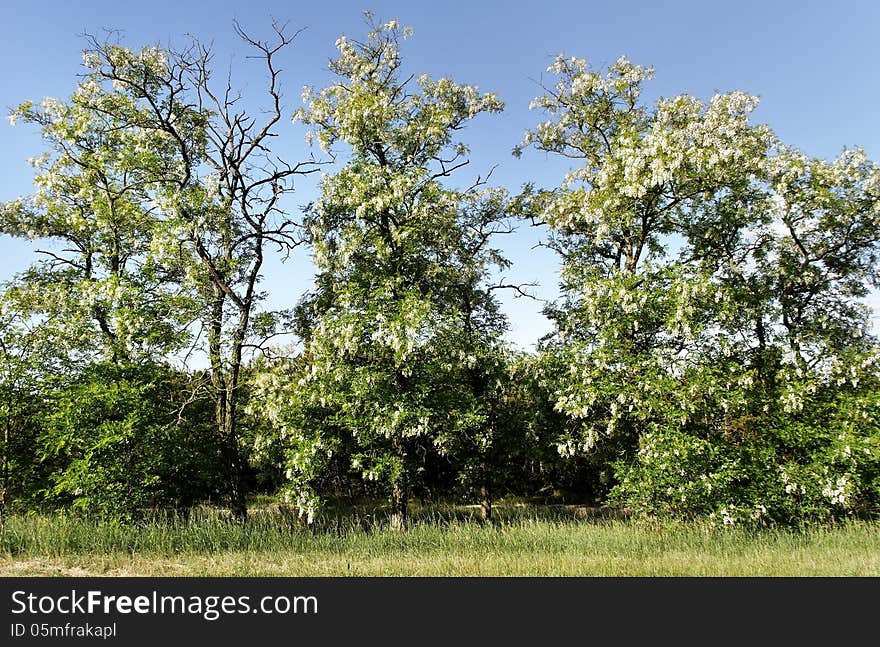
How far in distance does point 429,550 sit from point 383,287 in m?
6.26

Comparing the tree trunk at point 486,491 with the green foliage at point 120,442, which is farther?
the tree trunk at point 486,491

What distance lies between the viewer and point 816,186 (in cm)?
1482

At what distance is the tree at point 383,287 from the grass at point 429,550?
7.07ft

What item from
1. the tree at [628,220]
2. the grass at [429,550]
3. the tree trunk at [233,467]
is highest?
the tree at [628,220]

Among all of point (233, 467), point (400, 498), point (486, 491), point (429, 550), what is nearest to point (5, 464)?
point (233, 467)

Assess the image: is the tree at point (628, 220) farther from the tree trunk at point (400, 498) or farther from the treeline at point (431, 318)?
the tree trunk at point (400, 498)

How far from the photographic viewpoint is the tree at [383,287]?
41.9ft

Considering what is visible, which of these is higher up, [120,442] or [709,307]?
[709,307]

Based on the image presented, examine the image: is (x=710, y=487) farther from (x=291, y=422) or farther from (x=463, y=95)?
(x=463, y=95)

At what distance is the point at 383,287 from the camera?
13.6m

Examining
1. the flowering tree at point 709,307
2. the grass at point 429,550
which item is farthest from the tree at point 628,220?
the grass at point 429,550

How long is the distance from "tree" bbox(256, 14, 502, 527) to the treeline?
0.08 m

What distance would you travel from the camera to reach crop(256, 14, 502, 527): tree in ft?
41.9

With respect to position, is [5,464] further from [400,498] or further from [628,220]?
[628,220]
